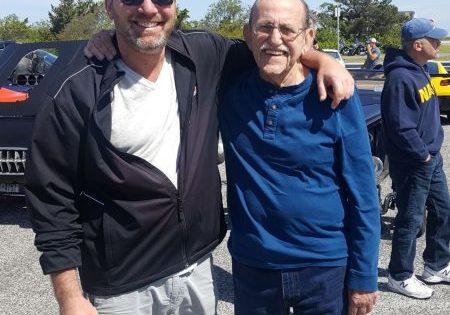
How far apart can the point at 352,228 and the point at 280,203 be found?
11.2 inches

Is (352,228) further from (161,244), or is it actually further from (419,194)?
(419,194)

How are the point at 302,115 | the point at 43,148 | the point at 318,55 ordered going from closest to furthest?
the point at 43,148 < the point at 302,115 < the point at 318,55

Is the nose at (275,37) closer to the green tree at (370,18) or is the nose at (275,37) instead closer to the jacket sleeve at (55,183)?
the jacket sleeve at (55,183)

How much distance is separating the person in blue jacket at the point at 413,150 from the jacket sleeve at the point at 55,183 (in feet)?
8.33

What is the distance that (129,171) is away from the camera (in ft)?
6.62

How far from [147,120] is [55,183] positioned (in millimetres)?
376

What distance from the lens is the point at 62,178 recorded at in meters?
2.00

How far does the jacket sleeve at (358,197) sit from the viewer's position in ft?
6.79

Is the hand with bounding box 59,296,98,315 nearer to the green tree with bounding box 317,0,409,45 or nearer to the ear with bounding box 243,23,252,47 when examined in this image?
the ear with bounding box 243,23,252,47

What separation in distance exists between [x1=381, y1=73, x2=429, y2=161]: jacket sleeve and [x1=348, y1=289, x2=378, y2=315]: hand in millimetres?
1903

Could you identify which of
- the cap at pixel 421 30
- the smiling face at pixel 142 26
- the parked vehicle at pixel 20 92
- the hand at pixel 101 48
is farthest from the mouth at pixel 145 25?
the parked vehicle at pixel 20 92

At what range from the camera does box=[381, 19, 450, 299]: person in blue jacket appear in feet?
12.9

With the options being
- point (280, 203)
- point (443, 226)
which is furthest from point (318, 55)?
point (443, 226)

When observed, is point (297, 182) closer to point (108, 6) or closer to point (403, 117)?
point (108, 6)
